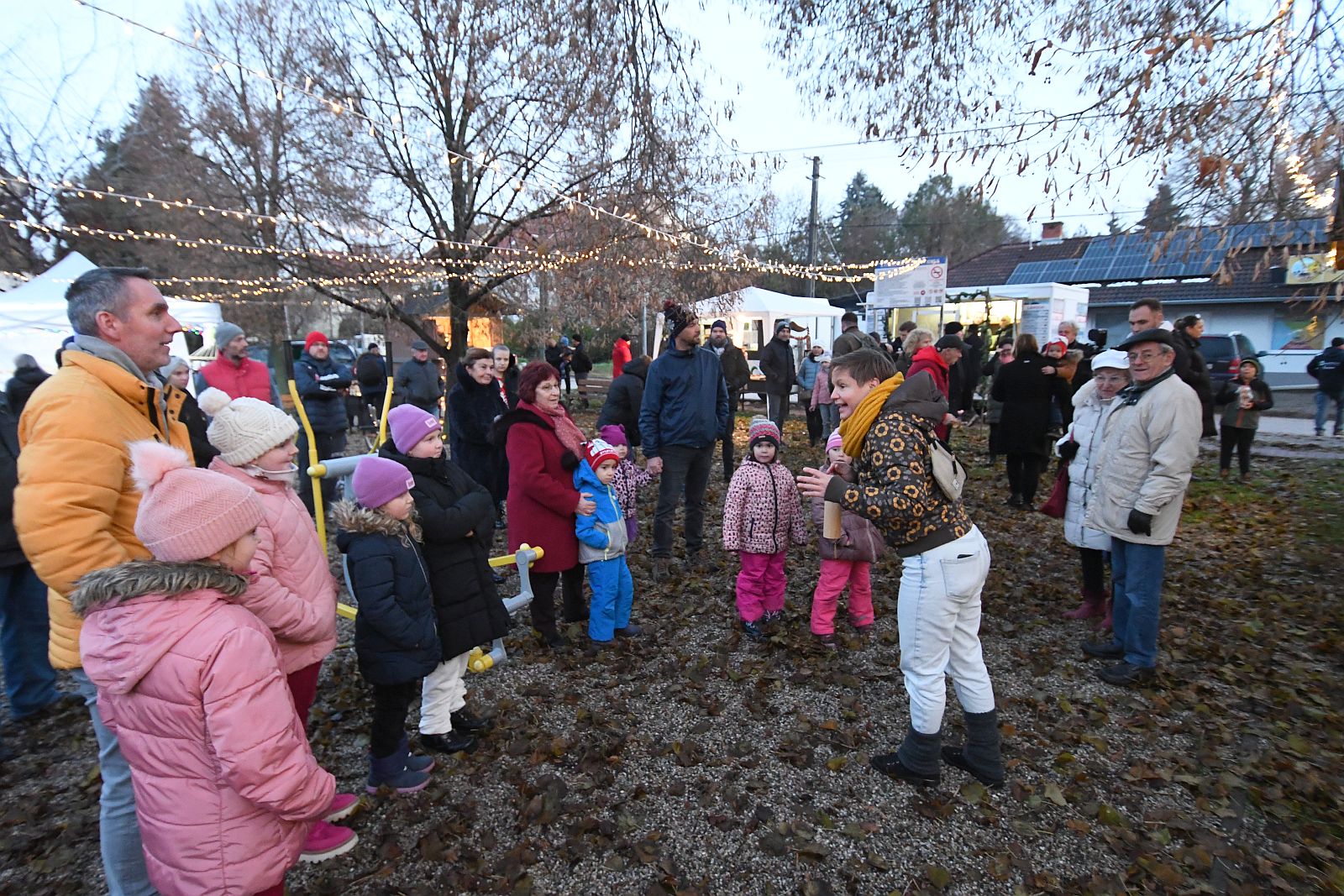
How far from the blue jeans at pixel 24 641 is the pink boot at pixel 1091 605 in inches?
260

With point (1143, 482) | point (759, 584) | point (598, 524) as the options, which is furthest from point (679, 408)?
point (1143, 482)

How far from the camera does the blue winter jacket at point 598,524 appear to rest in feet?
14.6

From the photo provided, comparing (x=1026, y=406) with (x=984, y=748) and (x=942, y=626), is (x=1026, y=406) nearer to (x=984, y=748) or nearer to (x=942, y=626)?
(x=984, y=748)

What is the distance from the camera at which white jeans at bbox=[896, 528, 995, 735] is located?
292cm

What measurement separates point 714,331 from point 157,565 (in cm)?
886

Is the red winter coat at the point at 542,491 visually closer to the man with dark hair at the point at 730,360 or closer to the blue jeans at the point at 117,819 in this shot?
the blue jeans at the point at 117,819

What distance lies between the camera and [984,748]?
3.18 m

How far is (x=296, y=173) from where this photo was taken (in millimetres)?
16406

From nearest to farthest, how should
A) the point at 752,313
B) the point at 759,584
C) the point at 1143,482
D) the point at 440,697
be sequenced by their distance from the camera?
the point at 440,697, the point at 1143,482, the point at 759,584, the point at 752,313

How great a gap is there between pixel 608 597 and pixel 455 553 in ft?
4.76

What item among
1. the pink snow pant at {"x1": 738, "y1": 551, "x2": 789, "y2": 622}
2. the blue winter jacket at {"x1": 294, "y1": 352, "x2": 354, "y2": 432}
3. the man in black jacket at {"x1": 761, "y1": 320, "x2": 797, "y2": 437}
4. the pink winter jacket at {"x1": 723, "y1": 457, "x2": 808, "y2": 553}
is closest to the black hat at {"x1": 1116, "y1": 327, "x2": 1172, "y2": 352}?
the pink winter jacket at {"x1": 723, "y1": 457, "x2": 808, "y2": 553}

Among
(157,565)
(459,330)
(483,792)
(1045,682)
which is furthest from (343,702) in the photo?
(459,330)

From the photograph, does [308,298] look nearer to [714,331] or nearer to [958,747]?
[714,331]

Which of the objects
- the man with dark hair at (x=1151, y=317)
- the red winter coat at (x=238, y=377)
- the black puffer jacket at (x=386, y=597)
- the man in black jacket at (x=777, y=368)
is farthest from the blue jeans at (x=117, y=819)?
the man in black jacket at (x=777, y=368)
